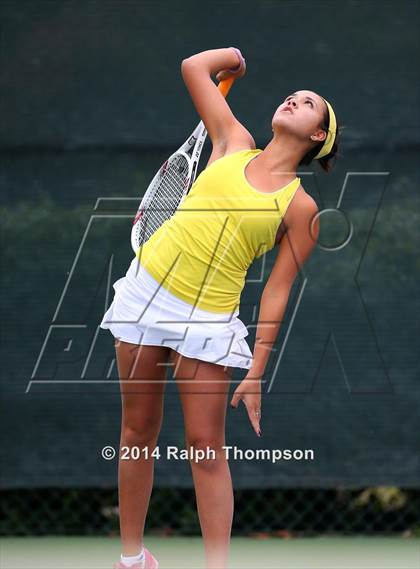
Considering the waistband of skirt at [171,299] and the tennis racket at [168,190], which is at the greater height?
the tennis racket at [168,190]

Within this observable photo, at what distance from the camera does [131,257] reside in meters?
3.61

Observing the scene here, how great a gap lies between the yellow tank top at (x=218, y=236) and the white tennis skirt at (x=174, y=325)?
0.02m

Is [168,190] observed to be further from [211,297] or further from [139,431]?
[139,431]

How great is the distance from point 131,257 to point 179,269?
3.24ft

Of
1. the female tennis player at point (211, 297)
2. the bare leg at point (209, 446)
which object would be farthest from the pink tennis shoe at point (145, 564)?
the bare leg at point (209, 446)

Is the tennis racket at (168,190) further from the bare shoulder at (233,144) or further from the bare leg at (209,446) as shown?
the bare leg at (209,446)

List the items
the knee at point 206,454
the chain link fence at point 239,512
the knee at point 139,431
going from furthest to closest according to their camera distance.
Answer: the chain link fence at point 239,512 < the knee at point 139,431 < the knee at point 206,454

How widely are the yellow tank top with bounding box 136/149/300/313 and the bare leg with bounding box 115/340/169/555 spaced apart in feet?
0.53

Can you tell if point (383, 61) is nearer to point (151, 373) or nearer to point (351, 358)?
point (351, 358)

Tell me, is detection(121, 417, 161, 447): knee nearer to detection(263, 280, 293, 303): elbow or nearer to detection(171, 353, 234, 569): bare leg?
detection(171, 353, 234, 569): bare leg

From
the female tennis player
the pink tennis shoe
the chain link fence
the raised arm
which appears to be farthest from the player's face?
the chain link fence

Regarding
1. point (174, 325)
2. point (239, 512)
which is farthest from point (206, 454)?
→ point (239, 512)

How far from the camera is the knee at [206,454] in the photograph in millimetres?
2588

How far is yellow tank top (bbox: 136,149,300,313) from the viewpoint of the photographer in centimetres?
261
